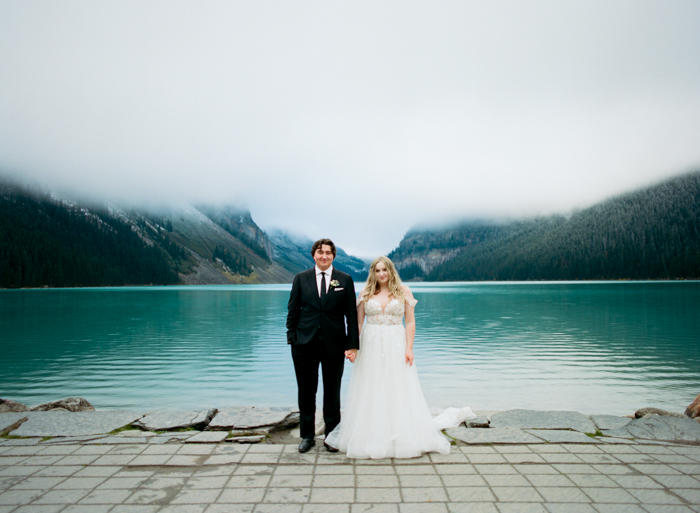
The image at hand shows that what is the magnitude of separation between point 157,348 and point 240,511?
69.1ft

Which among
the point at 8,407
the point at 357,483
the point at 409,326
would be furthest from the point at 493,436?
the point at 8,407

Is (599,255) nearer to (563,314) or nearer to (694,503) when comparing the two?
(563,314)

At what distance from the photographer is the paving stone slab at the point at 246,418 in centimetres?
742

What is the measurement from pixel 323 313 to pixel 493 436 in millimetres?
3181

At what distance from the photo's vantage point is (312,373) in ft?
21.2

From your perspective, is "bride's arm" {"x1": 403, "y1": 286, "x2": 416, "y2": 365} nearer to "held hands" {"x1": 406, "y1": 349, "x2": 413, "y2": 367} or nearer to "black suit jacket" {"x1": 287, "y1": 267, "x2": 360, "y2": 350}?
"held hands" {"x1": 406, "y1": 349, "x2": 413, "y2": 367}

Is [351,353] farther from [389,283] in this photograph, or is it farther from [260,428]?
[260,428]

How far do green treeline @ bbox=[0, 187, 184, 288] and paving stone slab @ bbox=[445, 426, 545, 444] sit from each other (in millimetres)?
166720

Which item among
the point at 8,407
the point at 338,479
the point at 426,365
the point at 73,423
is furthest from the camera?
the point at 426,365

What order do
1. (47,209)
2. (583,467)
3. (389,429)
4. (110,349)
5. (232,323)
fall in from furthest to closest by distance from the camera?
(47,209)
(232,323)
(110,349)
(389,429)
(583,467)

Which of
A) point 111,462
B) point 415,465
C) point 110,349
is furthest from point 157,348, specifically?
point 415,465

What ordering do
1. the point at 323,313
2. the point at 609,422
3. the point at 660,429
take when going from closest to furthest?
the point at 323,313 < the point at 660,429 < the point at 609,422

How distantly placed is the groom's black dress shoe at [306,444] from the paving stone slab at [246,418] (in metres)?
1.55

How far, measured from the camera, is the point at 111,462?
18.2 ft
